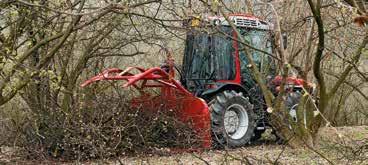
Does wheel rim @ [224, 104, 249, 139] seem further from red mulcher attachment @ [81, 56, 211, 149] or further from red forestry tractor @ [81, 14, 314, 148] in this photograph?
red mulcher attachment @ [81, 56, 211, 149]

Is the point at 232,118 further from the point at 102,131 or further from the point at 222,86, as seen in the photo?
the point at 102,131

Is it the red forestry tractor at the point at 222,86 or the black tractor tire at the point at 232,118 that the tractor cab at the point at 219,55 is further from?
the black tractor tire at the point at 232,118

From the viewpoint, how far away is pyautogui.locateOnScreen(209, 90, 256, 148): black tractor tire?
11434 mm


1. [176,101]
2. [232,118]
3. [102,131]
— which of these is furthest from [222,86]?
[102,131]

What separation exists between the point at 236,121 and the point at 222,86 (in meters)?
0.71

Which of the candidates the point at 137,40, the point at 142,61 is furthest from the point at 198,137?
the point at 142,61

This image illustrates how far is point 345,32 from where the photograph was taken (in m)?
12.0

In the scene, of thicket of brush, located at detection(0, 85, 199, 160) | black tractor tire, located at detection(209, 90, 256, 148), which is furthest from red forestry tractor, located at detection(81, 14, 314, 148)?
thicket of brush, located at detection(0, 85, 199, 160)

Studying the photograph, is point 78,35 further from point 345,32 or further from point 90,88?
point 345,32

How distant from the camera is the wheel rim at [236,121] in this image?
39.2ft

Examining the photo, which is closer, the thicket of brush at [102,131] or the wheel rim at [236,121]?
the thicket of brush at [102,131]

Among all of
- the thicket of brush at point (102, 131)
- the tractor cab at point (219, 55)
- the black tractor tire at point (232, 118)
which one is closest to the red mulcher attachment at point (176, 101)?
the thicket of brush at point (102, 131)

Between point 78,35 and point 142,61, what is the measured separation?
4979mm

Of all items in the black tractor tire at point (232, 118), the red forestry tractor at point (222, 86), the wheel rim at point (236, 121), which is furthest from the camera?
the wheel rim at point (236, 121)
